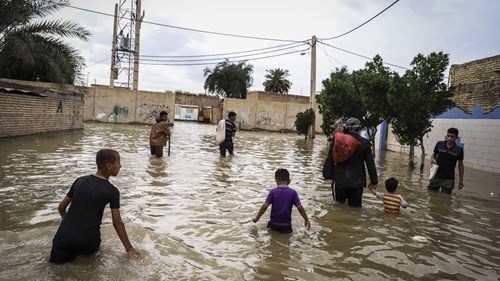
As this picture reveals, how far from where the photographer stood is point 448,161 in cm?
A: 823

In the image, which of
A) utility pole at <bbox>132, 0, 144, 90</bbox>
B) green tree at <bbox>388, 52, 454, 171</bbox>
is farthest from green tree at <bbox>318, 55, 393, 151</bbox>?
utility pole at <bbox>132, 0, 144, 90</bbox>

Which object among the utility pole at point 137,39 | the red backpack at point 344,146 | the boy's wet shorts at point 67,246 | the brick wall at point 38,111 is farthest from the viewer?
the utility pole at point 137,39

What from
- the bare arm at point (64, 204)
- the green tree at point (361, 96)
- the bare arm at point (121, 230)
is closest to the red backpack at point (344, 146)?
the bare arm at point (121, 230)

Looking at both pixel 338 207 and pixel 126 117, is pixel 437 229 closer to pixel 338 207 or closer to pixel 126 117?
pixel 338 207

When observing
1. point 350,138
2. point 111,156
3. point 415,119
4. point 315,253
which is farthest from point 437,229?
point 415,119

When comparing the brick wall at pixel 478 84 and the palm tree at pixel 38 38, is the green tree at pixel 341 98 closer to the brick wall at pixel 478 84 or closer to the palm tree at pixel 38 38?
the brick wall at pixel 478 84

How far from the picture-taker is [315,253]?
15.5ft

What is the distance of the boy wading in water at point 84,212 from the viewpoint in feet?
12.2

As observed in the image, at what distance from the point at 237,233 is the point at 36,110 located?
1607 centimetres

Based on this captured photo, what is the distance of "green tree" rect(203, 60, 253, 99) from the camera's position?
201ft

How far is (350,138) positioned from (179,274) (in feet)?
12.5

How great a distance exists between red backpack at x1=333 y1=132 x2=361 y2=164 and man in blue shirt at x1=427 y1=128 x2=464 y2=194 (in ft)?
9.41

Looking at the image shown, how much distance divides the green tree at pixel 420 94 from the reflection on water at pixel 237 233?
3.51 meters

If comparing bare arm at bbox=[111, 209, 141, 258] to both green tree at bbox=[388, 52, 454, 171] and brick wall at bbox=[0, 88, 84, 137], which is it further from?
brick wall at bbox=[0, 88, 84, 137]
